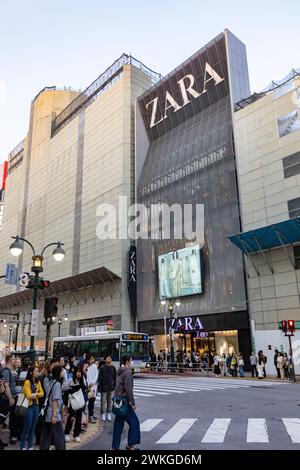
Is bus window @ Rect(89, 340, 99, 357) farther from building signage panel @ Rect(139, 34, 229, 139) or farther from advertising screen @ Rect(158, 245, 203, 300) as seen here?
building signage panel @ Rect(139, 34, 229, 139)

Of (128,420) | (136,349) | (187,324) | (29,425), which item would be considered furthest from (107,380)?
(187,324)

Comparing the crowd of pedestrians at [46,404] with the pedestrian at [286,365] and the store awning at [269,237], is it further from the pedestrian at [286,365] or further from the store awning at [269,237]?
the store awning at [269,237]

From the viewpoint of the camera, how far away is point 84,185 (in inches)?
2251

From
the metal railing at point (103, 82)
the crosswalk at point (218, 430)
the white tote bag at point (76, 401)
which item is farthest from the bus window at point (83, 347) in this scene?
the metal railing at point (103, 82)

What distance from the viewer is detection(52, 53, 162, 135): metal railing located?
57500 millimetres

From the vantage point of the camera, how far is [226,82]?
41750 millimetres

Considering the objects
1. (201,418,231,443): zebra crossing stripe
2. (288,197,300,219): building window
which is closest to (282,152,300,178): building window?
(288,197,300,219): building window

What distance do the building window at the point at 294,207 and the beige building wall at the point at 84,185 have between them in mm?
22176

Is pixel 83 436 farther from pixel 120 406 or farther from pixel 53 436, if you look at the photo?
pixel 53 436

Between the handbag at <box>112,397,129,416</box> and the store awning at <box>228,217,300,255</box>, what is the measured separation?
76.4 ft

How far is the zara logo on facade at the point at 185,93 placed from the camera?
1716 inches

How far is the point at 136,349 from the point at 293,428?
20086mm
